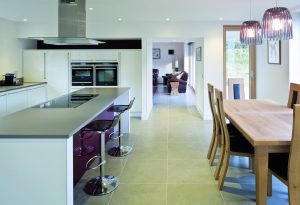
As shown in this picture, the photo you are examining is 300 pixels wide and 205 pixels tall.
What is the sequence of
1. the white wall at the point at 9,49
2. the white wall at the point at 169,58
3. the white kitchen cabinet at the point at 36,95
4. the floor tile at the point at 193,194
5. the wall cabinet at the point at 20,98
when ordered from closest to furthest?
1. the floor tile at the point at 193,194
2. the wall cabinet at the point at 20,98
3. the white wall at the point at 9,49
4. the white kitchen cabinet at the point at 36,95
5. the white wall at the point at 169,58

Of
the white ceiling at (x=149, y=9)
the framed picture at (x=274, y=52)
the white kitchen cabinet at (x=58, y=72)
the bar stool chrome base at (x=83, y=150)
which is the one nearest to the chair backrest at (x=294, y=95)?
the white ceiling at (x=149, y=9)

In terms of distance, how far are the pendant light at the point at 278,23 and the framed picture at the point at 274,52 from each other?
326 centimetres

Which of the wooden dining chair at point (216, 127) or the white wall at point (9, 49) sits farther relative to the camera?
the white wall at point (9, 49)

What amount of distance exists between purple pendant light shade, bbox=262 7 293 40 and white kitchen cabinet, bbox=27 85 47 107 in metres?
5.47

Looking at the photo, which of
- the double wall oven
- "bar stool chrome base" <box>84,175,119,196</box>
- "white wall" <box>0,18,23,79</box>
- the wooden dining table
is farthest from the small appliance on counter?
the wooden dining table

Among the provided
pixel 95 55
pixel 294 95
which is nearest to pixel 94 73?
pixel 95 55

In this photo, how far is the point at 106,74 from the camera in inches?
310

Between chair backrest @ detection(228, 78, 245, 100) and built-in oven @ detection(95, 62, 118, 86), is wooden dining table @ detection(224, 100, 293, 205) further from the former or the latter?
built-in oven @ detection(95, 62, 118, 86)

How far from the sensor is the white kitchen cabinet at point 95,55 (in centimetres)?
779

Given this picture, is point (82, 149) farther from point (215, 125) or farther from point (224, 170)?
point (215, 125)

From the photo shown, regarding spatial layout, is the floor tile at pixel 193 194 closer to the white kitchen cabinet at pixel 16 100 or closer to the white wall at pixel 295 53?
the white wall at pixel 295 53

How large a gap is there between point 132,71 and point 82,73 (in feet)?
4.29

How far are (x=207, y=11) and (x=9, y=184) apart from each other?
4.98 metres

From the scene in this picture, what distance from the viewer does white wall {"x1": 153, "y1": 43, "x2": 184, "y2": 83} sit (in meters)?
18.8
